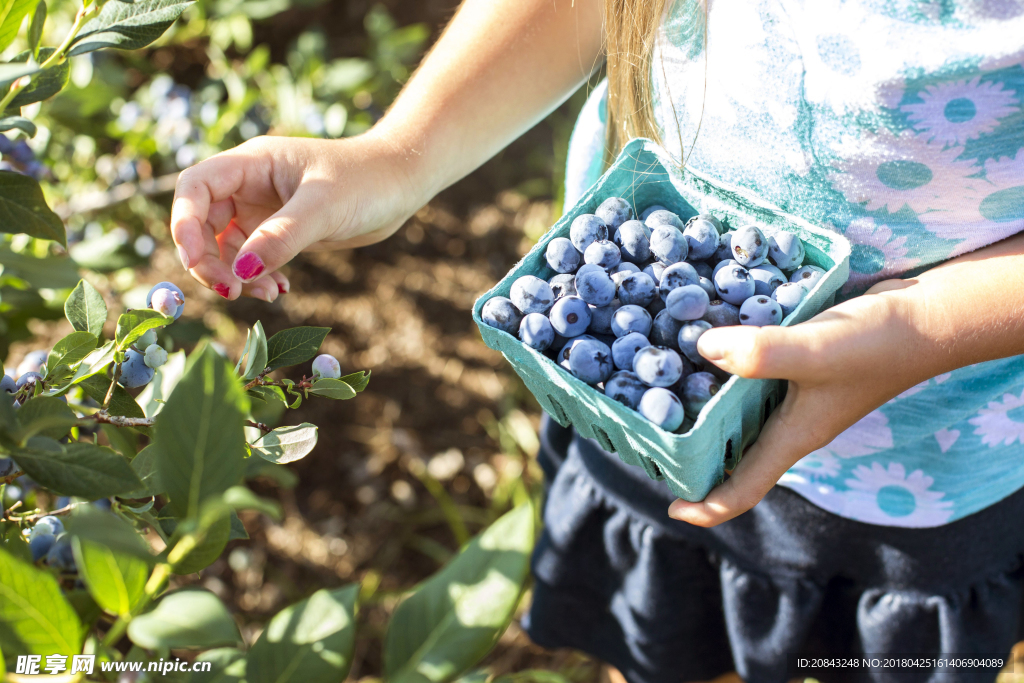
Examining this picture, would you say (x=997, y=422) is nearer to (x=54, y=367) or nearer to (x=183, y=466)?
(x=183, y=466)

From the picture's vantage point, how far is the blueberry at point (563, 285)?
1.94 feet

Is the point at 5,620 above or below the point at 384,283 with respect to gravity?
above

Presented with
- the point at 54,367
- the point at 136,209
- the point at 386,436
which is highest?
the point at 54,367

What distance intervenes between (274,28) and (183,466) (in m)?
2.21

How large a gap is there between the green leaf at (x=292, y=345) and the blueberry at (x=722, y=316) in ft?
1.09

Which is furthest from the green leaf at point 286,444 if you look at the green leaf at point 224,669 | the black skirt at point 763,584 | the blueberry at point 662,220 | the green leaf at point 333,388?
the black skirt at point 763,584

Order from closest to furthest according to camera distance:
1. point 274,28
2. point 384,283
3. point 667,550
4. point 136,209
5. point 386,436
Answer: point 667,550
point 136,209
point 386,436
point 384,283
point 274,28

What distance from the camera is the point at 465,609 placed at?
0.39 meters

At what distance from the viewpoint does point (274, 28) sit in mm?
2176

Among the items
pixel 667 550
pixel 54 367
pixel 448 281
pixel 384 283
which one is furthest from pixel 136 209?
pixel 667 550

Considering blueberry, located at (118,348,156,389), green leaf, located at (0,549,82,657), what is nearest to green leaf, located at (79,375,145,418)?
blueberry, located at (118,348,156,389)

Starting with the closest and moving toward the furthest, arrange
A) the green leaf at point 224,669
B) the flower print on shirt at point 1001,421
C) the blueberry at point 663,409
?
the green leaf at point 224,669 < the blueberry at point 663,409 < the flower print on shirt at point 1001,421

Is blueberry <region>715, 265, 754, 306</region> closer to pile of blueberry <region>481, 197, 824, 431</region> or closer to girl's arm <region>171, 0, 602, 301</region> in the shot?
pile of blueberry <region>481, 197, 824, 431</region>

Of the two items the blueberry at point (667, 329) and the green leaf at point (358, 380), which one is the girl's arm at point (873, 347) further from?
the green leaf at point (358, 380)
